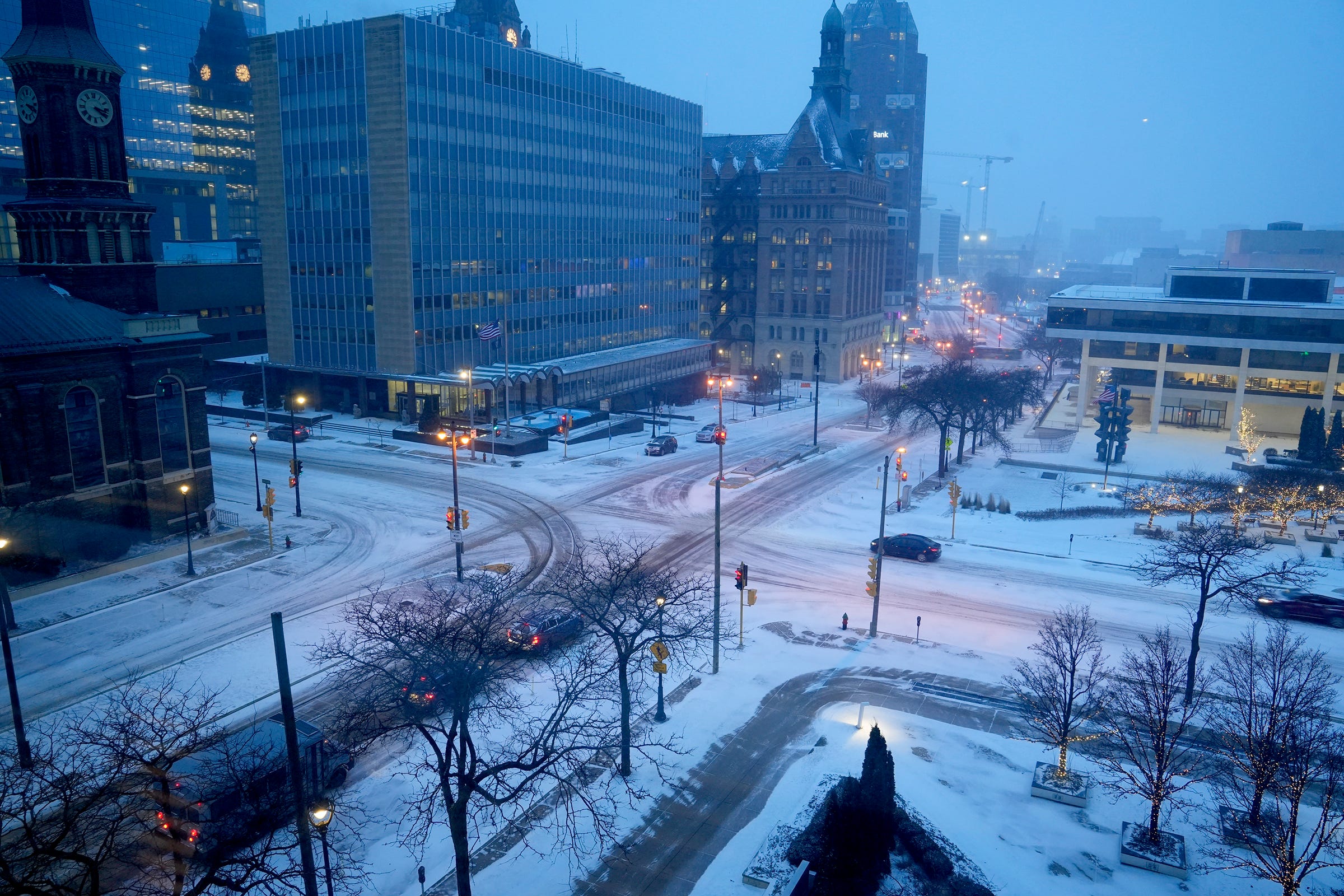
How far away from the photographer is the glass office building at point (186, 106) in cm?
11138

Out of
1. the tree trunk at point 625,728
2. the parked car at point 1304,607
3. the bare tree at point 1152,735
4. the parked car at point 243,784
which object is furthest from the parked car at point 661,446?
the parked car at point 243,784

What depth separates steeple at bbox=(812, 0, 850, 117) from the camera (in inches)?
4166

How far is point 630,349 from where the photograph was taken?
288ft

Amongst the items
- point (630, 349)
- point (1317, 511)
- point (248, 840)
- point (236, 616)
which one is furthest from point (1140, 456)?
point (248, 840)

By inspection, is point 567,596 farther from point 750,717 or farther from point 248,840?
point 248,840

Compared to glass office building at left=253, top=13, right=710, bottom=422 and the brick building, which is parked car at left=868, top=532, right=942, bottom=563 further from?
the brick building

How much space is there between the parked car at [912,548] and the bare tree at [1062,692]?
9.73 meters

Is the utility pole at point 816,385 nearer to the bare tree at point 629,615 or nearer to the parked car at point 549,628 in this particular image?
the bare tree at point 629,615

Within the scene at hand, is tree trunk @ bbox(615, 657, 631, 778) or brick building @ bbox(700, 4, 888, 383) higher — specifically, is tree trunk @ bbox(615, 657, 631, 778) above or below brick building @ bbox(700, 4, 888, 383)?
below

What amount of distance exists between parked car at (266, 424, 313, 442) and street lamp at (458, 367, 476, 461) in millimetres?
11400

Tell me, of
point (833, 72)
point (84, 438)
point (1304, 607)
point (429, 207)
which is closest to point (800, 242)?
point (833, 72)

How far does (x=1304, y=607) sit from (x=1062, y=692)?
15497mm

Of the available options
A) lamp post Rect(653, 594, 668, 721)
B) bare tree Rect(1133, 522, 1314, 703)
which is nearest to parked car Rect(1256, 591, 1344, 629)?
bare tree Rect(1133, 522, 1314, 703)

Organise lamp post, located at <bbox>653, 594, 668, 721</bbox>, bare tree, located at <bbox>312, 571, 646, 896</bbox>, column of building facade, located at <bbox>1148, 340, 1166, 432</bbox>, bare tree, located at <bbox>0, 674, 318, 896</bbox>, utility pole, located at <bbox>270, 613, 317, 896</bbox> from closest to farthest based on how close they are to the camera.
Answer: bare tree, located at <bbox>0, 674, 318, 896</bbox> < utility pole, located at <bbox>270, 613, 317, 896</bbox> < bare tree, located at <bbox>312, 571, 646, 896</bbox> < lamp post, located at <bbox>653, 594, 668, 721</bbox> < column of building facade, located at <bbox>1148, 340, 1166, 432</bbox>
